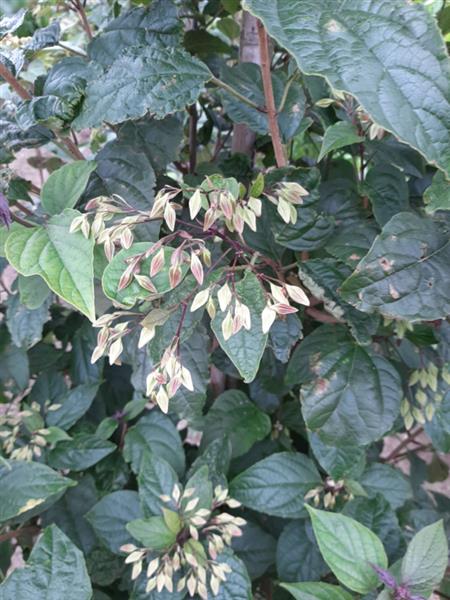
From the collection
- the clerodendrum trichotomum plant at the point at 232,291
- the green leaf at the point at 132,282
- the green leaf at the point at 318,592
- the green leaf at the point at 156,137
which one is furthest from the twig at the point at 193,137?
the green leaf at the point at 318,592

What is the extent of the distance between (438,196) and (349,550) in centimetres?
47

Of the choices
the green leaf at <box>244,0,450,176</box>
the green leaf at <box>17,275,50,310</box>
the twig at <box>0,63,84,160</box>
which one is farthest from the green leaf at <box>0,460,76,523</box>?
the green leaf at <box>244,0,450,176</box>

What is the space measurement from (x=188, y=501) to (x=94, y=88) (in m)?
0.63

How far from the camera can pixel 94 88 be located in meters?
0.67

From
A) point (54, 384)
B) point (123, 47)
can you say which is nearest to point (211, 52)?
point (123, 47)

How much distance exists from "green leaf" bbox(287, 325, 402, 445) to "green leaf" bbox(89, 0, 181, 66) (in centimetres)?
47

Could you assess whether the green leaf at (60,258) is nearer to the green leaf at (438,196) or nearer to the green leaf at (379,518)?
the green leaf at (438,196)

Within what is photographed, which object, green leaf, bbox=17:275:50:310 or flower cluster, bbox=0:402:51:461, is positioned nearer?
green leaf, bbox=17:275:50:310

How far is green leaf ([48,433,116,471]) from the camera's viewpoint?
3.33 feet

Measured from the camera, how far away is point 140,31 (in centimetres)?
75

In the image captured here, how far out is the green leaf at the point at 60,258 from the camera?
1.78 ft

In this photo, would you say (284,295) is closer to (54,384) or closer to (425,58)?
(425,58)

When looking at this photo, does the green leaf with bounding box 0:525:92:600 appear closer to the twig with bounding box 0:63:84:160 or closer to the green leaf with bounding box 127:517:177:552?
the green leaf with bounding box 127:517:177:552

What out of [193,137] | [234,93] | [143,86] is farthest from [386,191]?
[193,137]
